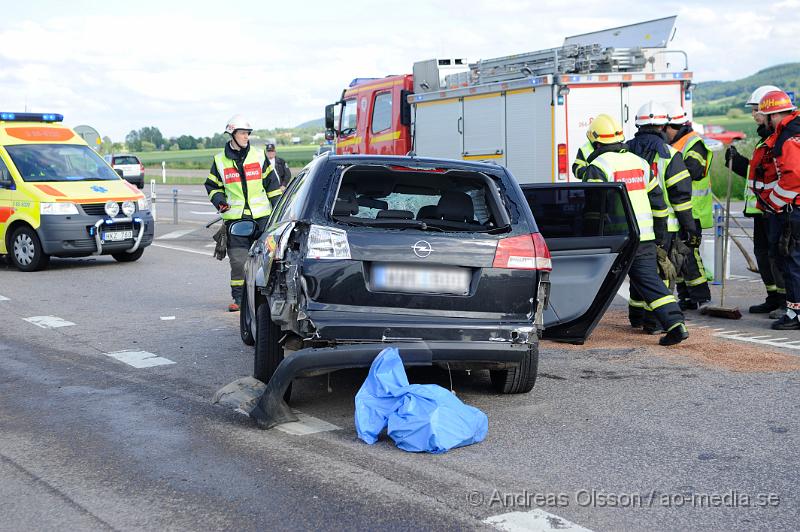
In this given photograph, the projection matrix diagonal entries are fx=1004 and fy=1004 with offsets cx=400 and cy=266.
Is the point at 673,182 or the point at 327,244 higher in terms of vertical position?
the point at 673,182

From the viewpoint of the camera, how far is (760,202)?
9508 mm

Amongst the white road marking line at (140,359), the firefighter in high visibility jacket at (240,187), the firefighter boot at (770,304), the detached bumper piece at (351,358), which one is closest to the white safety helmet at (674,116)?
the firefighter boot at (770,304)

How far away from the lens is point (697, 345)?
8.24 m

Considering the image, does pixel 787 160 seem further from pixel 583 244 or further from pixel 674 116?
pixel 583 244

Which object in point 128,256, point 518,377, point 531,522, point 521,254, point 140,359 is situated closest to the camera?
point 531,522

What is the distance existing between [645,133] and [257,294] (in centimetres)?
446

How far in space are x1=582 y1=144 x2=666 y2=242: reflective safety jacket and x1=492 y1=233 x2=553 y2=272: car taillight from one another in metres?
2.50

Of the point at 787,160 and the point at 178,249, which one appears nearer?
the point at 787,160

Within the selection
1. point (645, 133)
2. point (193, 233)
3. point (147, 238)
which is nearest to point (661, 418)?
point (645, 133)

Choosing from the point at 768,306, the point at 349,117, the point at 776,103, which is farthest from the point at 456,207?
the point at 349,117

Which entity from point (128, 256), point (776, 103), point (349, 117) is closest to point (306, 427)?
point (776, 103)

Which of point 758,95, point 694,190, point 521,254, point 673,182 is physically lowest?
point 521,254

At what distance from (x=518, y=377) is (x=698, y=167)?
4580 mm

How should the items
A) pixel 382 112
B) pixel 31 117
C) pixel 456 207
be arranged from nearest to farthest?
pixel 456 207 → pixel 31 117 → pixel 382 112
